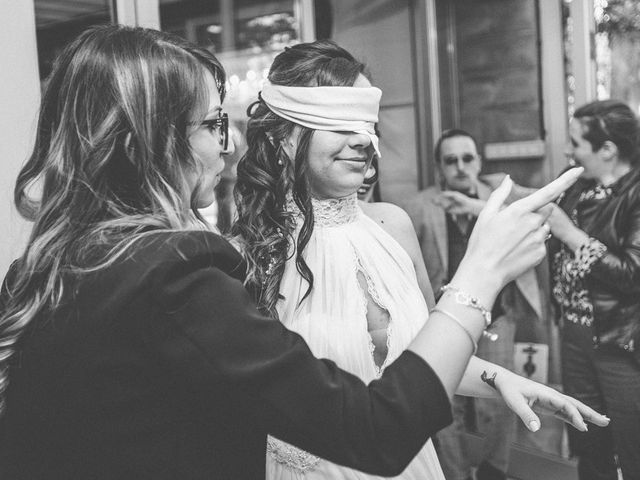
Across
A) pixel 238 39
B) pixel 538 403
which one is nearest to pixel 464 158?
pixel 238 39

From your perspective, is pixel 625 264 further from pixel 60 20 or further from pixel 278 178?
pixel 60 20

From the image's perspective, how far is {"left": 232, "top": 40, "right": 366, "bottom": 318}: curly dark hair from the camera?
1.91 metres

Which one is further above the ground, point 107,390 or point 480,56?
point 480,56

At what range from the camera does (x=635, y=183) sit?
3527mm

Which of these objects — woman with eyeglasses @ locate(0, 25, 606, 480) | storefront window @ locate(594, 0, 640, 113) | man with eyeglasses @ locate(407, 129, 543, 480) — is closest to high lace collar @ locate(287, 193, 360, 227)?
woman with eyeglasses @ locate(0, 25, 606, 480)

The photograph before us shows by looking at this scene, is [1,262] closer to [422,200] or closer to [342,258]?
[342,258]

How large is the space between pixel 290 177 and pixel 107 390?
3.42ft

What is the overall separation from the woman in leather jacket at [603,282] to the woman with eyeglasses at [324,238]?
174cm

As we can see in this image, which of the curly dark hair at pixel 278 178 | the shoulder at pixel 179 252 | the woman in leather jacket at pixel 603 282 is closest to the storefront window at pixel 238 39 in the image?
the curly dark hair at pixel 278 178

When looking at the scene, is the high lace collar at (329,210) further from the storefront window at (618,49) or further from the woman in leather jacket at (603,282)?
the storefront window at (618,49)

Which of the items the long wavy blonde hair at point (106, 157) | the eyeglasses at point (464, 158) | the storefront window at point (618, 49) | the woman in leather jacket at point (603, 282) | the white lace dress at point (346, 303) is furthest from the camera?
the storefront window at point (618, 49)

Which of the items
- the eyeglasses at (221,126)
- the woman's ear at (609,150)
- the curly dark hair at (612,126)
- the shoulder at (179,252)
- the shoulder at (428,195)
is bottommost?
the shoulder at (428,195)

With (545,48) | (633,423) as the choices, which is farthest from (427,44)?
(633,423)

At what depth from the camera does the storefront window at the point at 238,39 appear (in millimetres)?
3764
